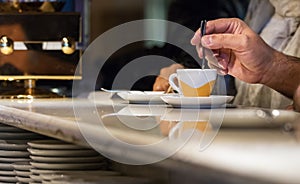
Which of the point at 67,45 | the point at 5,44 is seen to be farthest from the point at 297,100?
the point at 5,44

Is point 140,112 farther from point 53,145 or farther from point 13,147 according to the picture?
point 13,147

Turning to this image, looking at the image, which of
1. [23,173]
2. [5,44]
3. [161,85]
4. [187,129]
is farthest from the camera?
[5,44]

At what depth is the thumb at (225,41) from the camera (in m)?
1.59

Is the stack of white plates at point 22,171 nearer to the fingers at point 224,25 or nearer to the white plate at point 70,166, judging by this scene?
the white plate at point 70,166

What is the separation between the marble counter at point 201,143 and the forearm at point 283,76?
29.3 inches

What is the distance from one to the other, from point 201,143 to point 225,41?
95cm

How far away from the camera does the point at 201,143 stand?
26.9 inches

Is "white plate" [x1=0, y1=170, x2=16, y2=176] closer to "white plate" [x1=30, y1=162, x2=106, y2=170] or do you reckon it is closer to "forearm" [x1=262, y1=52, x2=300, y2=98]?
"white plate" [x1=30, y1=162, x2=106, y2=170]

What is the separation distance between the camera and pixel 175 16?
383cm

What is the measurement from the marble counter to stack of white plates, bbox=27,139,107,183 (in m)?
0.10

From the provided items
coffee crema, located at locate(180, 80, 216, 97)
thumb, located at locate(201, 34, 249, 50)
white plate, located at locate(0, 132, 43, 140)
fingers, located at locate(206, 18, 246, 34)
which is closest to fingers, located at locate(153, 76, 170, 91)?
fingers, located at locate(206, 18, 246, 34)

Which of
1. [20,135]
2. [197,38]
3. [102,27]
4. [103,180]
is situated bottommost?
[102,27]

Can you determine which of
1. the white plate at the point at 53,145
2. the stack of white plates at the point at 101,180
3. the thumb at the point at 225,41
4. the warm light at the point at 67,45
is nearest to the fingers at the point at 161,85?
the warm light at the point at 67,45

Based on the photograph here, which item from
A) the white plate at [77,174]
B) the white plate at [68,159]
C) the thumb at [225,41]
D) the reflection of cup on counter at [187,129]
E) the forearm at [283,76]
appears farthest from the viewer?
the forearm at [283,76]
